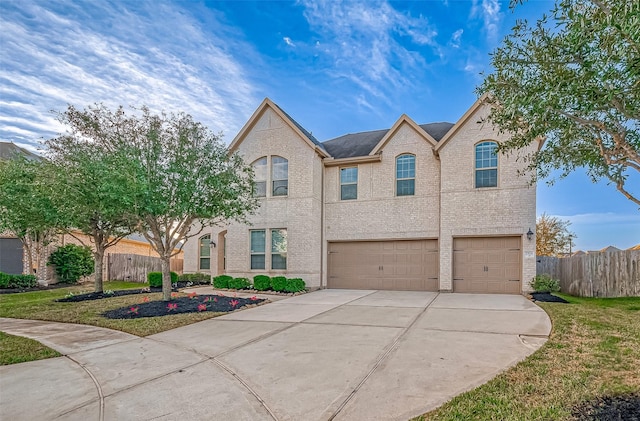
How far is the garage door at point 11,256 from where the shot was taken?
61.3 feet

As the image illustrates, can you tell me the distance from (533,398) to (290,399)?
2.71m

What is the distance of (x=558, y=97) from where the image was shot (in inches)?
187

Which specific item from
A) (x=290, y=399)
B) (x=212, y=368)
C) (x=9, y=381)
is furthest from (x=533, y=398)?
(x=9, y=381)

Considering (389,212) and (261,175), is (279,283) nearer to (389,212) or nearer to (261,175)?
(261,175)

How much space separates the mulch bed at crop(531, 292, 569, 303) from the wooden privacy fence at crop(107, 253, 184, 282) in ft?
61.0

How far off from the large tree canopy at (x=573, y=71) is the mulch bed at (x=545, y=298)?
5925mm

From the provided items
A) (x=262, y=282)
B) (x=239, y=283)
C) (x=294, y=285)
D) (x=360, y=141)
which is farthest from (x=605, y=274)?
(x=239, y=283)

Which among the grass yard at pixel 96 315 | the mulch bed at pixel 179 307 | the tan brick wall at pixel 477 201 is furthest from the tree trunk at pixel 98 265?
the tan brick wall at pixel 477 201

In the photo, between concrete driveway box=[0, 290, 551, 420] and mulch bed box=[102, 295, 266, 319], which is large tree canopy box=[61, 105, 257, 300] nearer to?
mulch bed box=[102, 295, 266, 319]

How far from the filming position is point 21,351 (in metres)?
6.20

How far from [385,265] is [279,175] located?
6.22 meters

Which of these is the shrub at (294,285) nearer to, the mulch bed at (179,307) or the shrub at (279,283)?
the shrub at (279,283)

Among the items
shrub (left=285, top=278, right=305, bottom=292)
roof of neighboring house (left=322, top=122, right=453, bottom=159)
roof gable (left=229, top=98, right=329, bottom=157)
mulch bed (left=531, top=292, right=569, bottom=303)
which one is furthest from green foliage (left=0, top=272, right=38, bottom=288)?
mulch bed (left=531, top=292, right=569, bottom=303)

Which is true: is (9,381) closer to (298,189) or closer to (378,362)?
(378,362)
